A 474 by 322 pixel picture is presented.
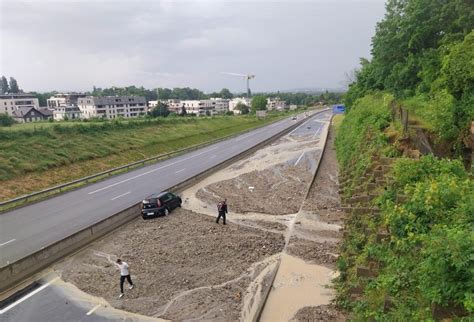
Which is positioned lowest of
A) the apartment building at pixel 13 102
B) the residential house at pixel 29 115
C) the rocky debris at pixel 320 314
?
the rocky debris at pixel 320 314

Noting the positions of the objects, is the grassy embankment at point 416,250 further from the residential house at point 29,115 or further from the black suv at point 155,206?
the residential house at point 29,115

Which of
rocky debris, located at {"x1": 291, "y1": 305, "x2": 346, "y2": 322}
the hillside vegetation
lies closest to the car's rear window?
the hillside vegetation

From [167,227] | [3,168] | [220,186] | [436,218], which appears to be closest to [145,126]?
[3,168]

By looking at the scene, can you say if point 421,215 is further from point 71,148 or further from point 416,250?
point 71,148

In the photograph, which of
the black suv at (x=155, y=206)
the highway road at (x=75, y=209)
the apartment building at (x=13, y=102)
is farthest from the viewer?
the apartment building at (x=13, y=102)

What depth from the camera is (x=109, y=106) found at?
148m

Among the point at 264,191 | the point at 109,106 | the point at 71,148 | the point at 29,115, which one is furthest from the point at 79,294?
the point at 109,106

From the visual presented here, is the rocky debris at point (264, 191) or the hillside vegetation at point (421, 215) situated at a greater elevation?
the hillside vegetation at point (421, 215)

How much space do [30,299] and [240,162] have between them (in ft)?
108

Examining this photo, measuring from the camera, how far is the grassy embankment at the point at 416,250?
642cm

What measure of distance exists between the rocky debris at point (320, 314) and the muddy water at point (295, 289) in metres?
0.24

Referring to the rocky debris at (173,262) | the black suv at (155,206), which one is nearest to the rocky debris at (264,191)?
the black suv at (155,206)

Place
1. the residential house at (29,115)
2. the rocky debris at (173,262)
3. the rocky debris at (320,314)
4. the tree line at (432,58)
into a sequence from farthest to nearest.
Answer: the residential house at (29,115), the tree line at (432,58), the rocky debris at (173,262), the rocky debris at (320,314)

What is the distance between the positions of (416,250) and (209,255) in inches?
422
